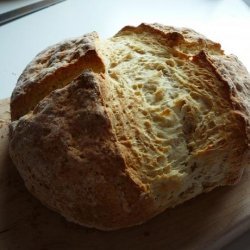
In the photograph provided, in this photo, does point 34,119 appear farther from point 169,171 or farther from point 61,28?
point 61,28

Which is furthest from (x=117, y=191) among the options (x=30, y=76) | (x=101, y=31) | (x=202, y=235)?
(x=101, y=31)

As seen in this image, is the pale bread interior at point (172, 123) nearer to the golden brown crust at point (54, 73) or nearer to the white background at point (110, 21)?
the golden brown crust at point (54, 73)

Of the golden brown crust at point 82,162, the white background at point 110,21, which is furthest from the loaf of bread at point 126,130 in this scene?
the white background at point 110,21

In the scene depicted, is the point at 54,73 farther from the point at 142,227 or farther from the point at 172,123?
the point at 142,227

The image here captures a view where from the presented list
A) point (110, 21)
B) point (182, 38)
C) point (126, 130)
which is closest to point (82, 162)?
point (126, 130)

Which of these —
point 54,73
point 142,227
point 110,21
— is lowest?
point 142,227

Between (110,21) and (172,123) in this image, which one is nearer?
(172,123)

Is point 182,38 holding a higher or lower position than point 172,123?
higher
